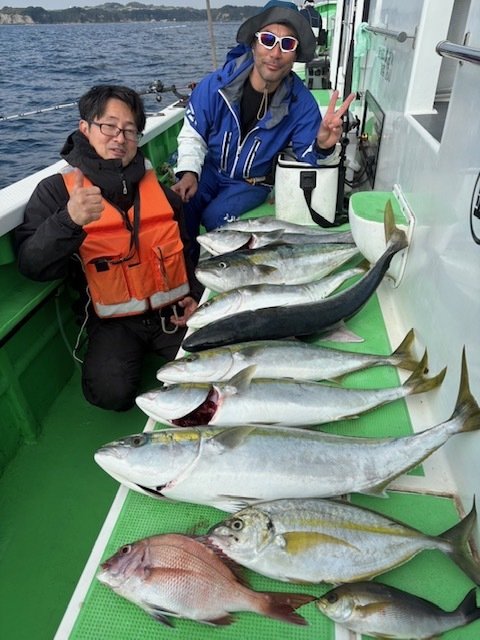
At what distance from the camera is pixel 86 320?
11.2 feet

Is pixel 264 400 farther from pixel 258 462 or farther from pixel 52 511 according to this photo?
pixel 52 511

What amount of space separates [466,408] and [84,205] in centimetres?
219

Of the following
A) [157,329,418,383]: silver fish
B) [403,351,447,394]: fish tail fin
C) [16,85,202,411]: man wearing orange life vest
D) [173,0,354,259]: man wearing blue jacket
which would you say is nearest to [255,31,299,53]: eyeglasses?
[173,0,354,259]: man wearing blue jacket

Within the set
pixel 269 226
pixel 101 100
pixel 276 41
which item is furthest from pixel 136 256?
pixel 276 41

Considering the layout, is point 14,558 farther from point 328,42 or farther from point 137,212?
point 328,42

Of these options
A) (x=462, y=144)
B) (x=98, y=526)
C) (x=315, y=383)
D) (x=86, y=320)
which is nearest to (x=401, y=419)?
→ (x=315, y=383)

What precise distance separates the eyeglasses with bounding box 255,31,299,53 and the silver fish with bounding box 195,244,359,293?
1.72 m

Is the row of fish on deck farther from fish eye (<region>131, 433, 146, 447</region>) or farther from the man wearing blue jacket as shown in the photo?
the man wearing blue jacket

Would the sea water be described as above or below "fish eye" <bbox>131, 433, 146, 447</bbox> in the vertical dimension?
below

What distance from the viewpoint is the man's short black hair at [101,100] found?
117 inches

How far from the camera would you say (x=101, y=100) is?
2.98m

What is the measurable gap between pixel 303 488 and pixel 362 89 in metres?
5.47

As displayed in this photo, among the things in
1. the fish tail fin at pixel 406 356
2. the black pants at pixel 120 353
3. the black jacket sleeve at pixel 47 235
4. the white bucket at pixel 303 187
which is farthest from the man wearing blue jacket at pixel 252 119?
the fish tail fin at pixel 406 356

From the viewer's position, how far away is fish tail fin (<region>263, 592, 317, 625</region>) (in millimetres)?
1476
